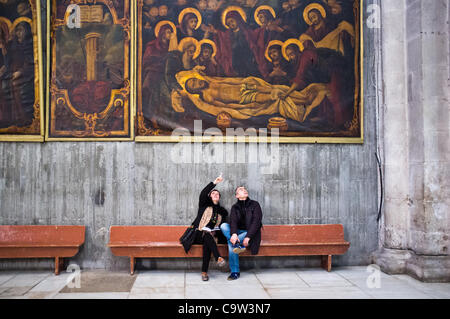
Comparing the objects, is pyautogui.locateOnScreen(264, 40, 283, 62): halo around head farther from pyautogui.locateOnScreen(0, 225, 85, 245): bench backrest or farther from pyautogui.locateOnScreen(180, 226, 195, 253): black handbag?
pyautogui.locateOnScreen(0, 225, 85, 245): bench backrest

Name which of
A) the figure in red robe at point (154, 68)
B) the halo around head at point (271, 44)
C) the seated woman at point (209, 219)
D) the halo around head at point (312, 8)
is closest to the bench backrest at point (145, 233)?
the seated woman at point (209, 219)

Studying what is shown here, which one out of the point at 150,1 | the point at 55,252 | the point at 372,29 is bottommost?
the point at 55,252

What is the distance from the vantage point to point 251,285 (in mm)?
5469

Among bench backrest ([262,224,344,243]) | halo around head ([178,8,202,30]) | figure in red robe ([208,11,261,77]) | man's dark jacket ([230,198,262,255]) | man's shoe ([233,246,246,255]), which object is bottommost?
man's shoe ([233,246,246,255])

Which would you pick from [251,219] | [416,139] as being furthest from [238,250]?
[416,139]

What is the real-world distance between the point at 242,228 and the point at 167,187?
164cm

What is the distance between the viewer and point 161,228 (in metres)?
6.33

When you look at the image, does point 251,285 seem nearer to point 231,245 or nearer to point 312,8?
point 231,245

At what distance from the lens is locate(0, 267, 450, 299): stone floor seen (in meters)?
4.97

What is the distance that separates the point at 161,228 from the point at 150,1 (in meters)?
4.27

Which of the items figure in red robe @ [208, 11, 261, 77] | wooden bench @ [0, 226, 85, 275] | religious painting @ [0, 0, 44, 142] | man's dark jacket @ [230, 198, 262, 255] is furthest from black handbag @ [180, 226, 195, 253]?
religious painting @ [0, 0, 44, 142]

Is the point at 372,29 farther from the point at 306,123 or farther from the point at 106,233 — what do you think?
the point at 106,233

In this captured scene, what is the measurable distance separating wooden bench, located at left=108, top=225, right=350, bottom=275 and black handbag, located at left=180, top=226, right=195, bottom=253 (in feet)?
0.40
